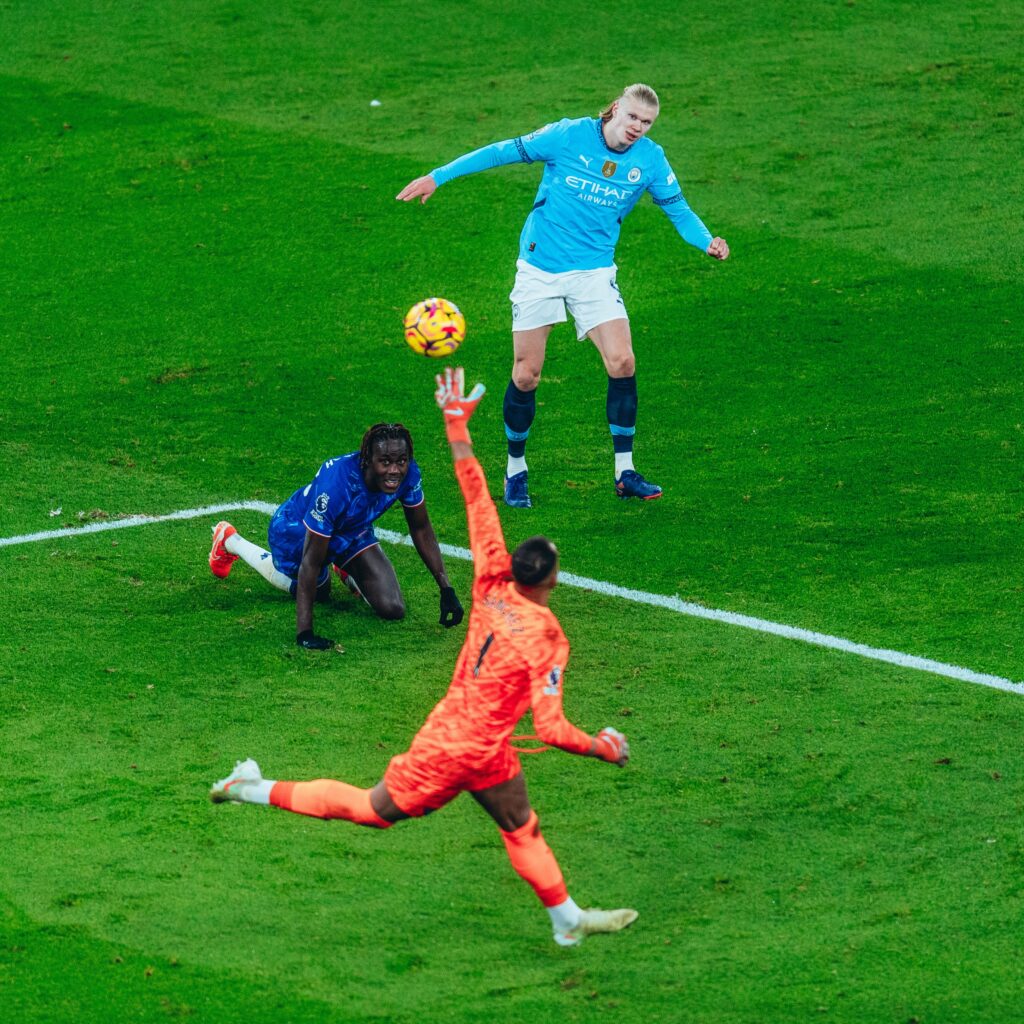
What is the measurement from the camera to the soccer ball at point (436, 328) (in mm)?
10133

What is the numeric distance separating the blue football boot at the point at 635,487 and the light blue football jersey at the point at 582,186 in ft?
5.01

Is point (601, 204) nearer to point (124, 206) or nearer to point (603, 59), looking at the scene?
point (124, 206)

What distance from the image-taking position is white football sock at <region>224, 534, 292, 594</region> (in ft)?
34.7

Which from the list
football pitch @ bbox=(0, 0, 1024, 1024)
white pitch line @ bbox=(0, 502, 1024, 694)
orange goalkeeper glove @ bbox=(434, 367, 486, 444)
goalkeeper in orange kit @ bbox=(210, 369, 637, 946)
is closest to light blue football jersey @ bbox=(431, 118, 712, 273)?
football pitch @ bbox=(0, 0, 1024, 1024)

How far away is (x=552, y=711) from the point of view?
6441 millimetres

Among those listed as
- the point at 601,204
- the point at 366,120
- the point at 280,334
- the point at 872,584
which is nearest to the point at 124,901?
the point at 872,584

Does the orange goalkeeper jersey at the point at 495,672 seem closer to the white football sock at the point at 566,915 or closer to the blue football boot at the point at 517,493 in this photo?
the white football sock at the point at 566,915

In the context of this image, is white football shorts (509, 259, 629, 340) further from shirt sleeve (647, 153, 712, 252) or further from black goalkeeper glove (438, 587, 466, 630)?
black goalkeeper glove (438, 587, 466, 630)

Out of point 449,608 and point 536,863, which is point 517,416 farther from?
point 536,863

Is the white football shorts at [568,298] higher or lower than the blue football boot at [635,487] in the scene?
higher

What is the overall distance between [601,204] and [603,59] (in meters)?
10.1

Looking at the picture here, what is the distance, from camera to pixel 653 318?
15.4 meters

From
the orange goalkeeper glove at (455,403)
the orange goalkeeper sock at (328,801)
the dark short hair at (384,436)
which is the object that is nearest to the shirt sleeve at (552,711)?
the orange goalkeeper sock at (328,801)

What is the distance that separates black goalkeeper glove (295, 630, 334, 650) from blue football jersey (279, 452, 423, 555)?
55 cm
